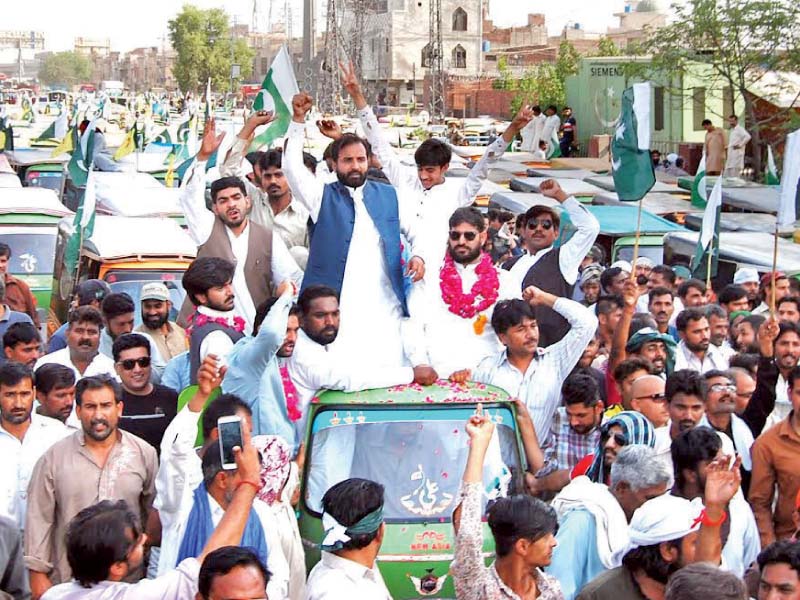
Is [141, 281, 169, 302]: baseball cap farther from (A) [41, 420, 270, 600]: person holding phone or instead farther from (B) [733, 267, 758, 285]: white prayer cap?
(B) [733, 267, 758, 285]: white prayer cap

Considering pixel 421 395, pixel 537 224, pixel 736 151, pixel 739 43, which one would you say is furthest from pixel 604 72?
pixel 421 395

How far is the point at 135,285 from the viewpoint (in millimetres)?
13172

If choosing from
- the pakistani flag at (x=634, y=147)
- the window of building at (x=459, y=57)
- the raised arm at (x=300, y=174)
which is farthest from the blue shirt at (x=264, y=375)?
the window of building at (x=459, y=57)

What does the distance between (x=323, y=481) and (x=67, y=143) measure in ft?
55.8

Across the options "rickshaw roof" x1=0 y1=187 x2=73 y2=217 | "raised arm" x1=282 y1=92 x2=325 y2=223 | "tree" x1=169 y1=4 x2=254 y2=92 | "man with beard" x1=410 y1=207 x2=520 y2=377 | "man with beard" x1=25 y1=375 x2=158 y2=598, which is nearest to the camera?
"man with beard" x1=25 y1=375 x2=158 y2=598

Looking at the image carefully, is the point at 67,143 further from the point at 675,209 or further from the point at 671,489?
the point at 671,489

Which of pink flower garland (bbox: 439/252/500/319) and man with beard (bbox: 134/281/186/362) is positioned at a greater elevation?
pink flower garland (bbox: 439/252/500/319)

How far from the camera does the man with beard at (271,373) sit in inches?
281

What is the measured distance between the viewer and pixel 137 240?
45.9 ft

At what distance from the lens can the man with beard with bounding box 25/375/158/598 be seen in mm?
6676

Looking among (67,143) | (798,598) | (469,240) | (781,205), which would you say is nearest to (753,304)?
(781,205)

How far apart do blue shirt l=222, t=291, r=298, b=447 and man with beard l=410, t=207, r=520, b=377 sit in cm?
125

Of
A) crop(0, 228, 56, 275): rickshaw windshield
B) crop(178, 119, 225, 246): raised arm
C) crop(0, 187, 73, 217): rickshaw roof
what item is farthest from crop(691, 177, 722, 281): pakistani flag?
crop(0, 187, 73, 217): rickshaw roof

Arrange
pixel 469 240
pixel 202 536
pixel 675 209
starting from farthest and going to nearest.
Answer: pixel 675 209, pixel 469 240, pixel 202 536
